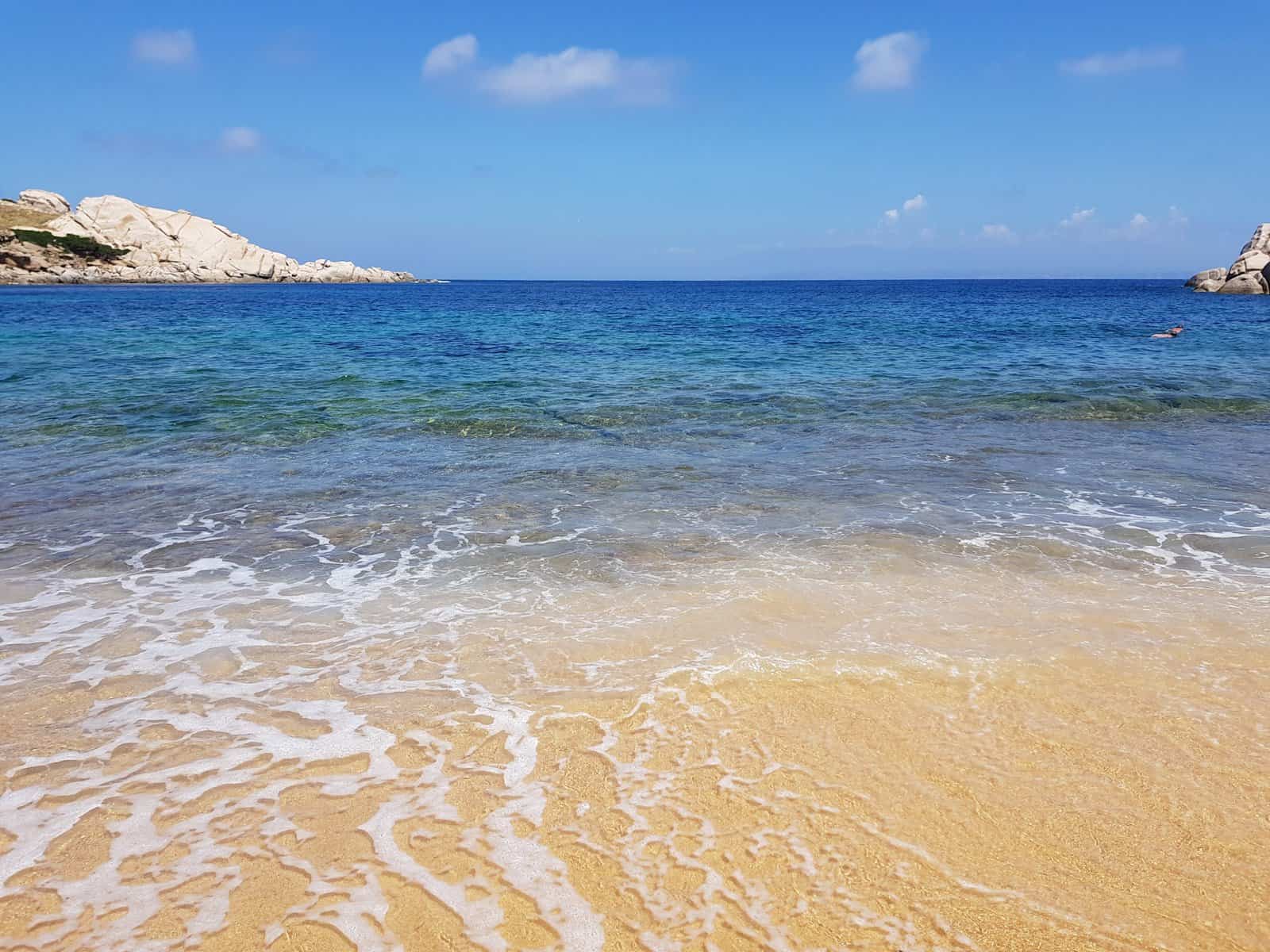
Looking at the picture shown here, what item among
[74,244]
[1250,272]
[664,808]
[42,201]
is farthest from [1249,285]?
[42,201]

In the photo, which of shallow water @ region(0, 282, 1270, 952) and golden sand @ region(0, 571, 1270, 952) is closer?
golden sand @ region(0, 571, 1270, 952)

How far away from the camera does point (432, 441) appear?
46.2ft

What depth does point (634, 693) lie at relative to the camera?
540 centimetres

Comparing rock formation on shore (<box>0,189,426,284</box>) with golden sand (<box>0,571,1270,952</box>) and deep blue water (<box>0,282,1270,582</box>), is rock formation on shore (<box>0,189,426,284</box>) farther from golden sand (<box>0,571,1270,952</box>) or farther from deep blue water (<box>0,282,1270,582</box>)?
golden sand (<box>0,571,1270,952</box>)

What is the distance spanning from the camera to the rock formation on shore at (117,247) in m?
96.8

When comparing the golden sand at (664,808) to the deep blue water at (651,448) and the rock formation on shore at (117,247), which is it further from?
the rock formation on shore at (117,247)

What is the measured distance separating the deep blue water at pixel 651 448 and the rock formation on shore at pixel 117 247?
85253mm

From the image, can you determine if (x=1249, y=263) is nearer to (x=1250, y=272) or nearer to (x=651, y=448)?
(x=1250, y=272)

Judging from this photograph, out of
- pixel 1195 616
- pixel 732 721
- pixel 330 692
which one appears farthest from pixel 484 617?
pixel 1195 616

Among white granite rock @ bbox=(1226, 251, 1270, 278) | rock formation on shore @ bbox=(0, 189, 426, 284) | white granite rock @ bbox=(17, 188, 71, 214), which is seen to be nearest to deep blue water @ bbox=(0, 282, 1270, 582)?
white granite rock @ bbox=(1226, 251, 1270, 278)

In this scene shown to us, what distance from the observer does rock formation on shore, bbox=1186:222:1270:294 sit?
6906cm

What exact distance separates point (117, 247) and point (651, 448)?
5022 inches

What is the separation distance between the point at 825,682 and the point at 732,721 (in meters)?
0.86

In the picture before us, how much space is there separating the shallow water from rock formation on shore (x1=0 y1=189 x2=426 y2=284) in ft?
351
